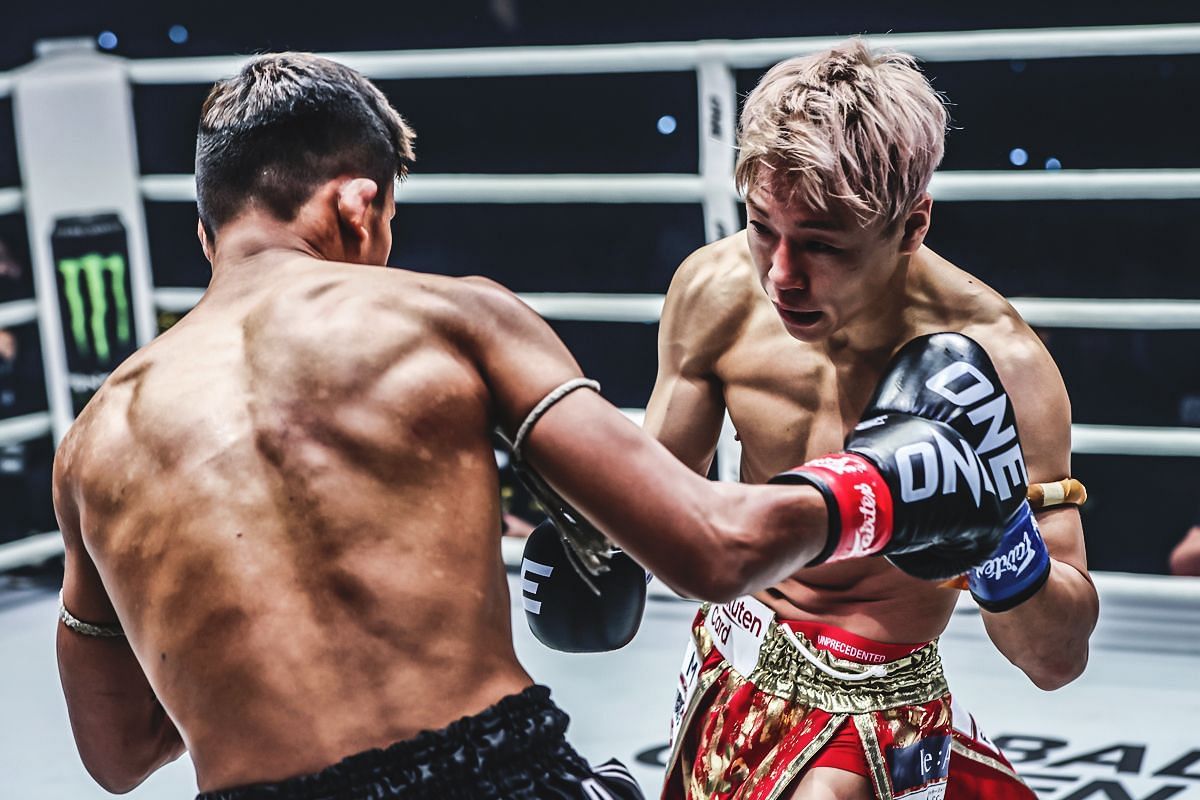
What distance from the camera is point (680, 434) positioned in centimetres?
198

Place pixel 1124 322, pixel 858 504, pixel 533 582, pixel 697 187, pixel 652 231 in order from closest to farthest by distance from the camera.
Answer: pixel 858 504
pixel 533 582
pixel 1124 322
pixel 697 187
pixel 652 231

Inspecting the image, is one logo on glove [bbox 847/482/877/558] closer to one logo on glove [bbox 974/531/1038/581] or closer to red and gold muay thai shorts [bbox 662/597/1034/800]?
one logo on glove [bbox 974/531/1038/581]

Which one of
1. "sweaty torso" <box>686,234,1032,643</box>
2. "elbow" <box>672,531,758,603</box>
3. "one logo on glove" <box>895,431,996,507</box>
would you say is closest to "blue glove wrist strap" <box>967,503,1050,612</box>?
"one logo on glove" <box>895,431,996,507</box>

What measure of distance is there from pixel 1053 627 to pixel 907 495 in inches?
15.1

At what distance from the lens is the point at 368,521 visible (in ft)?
4.25

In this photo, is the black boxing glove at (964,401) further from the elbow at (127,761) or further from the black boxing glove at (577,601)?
the elbow at (127,761)

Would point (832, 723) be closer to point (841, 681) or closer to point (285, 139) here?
point (841, 681)

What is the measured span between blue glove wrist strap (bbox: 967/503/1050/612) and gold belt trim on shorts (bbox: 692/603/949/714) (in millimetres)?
247

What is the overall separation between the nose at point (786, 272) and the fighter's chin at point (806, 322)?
0.03 m

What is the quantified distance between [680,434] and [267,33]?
3.87 metres

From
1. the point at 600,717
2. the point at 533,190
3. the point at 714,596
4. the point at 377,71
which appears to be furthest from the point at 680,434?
the point at 377,71

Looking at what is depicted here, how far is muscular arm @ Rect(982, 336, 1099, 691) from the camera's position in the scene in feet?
5.60

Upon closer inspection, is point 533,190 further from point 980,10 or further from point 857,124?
point 857,124

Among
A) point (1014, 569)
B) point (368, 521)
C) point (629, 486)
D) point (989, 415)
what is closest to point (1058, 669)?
point (1014, 569)
